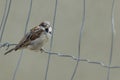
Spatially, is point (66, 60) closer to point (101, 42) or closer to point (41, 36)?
point (101, 42)

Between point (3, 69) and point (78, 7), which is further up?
point (78, 7)

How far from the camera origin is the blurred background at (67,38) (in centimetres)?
711

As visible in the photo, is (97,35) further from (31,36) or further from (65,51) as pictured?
(31,36)

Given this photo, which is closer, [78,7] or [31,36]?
[31,36]

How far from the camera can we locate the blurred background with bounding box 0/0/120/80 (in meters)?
7.11

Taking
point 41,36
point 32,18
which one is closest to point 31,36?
point 41,36

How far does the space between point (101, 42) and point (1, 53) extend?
95cm

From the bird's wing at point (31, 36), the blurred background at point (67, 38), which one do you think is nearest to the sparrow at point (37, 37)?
the bird's wing at point (31, 36)

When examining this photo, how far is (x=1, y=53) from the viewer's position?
23.2 ft

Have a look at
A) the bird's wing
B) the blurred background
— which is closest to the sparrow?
the bird's wing

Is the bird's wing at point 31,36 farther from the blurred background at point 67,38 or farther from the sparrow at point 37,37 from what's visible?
the blurred background at point 67,38

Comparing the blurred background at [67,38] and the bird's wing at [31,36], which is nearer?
the bird's wing at [31,36]

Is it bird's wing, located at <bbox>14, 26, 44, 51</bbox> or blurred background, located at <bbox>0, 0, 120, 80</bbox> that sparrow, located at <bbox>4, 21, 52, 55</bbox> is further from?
blurred background, located at <bbox>0, 0, 120, 80</bbox>

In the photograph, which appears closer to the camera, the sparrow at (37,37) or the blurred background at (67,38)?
the sparrow at (37,37)
